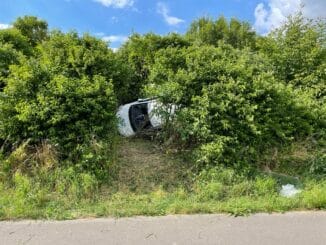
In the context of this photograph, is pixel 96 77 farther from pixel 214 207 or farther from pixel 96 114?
pixel 214 207

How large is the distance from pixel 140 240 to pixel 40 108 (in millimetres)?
2741

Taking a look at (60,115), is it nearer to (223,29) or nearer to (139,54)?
(139,54)

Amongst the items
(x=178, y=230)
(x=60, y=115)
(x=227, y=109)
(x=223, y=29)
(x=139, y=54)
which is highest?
(x=223, y=29)

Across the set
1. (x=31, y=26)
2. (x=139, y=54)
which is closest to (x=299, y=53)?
(x=139, y=54)

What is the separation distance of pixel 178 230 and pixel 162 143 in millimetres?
2724

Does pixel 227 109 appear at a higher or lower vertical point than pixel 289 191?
higher

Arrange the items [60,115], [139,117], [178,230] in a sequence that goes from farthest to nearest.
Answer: [139,117]
[60,115]
[178,230]

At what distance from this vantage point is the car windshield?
270 inches

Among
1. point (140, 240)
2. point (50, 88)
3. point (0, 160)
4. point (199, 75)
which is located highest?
point (199, 75)

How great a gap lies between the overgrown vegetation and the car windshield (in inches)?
18.1

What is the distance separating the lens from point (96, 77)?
5.74 metres

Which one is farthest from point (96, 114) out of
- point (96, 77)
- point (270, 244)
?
point (270, 244)

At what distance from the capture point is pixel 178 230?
361 centimetres

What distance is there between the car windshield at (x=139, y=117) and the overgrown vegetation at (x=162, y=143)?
46 centimetres
